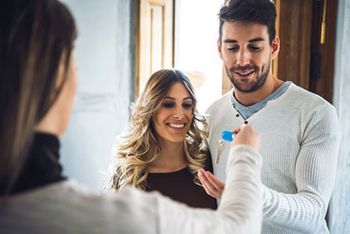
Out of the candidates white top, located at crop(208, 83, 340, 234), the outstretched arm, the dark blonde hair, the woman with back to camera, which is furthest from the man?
the dark blonde hair

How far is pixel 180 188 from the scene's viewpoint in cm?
146

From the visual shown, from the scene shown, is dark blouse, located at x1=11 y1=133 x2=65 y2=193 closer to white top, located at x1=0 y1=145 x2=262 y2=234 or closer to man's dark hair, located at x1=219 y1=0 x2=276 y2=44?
white top, located at x1=0 y1=145 x2=262 y2=234

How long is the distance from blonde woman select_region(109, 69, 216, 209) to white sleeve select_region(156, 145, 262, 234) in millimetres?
713

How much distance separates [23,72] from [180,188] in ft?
3.32

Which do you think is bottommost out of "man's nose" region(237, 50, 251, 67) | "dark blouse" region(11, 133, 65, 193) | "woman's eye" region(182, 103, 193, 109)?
"woman's eye" region(182, 103, 193, 109)

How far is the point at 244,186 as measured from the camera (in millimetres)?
717

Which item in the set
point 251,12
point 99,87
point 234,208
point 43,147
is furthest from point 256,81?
point 43,147

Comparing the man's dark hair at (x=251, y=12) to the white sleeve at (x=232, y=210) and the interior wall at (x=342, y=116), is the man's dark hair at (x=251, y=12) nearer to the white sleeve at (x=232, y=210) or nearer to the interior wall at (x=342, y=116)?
the interior wall at (x=342, y=116)

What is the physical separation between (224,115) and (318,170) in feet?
1.44

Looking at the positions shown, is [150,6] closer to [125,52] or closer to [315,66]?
[125,52]

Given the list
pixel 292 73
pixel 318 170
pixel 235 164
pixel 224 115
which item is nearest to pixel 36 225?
pixel 235 164

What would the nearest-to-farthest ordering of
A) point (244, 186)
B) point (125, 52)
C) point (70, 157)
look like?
point (244, 186)
point (70, 157)
point (125, 52)

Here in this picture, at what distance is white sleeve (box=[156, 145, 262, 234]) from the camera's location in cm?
59

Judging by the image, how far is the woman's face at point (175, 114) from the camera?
60.9 inches
